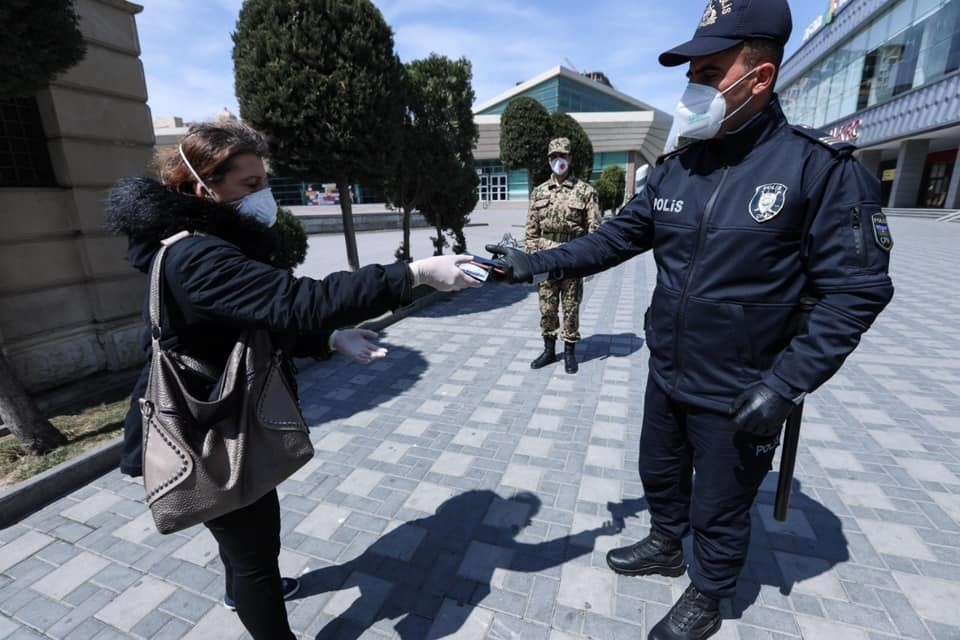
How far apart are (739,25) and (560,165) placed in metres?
3.45

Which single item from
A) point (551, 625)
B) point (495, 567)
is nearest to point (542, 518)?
point (495, 567)

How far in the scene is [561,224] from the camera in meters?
5.14

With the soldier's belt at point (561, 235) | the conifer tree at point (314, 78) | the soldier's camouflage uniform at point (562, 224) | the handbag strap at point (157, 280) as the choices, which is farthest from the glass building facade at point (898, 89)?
the handbag strap at point (157, 280)

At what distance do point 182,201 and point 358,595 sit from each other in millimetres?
1965

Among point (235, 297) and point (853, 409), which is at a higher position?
point (235, 297)

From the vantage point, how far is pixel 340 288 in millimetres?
1388

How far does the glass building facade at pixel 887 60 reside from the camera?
21922 millimetres

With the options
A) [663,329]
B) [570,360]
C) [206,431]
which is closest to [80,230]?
[206,431]

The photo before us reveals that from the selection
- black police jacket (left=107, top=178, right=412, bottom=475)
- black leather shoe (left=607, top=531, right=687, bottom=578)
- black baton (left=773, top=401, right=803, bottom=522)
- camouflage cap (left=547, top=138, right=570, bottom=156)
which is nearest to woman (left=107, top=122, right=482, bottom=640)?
black police jacket (left=107, top=178, right=412, bottom=475)

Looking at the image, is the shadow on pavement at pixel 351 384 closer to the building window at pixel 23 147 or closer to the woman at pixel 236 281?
the woman at pixel 236 281

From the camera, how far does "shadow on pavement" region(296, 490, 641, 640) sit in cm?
220

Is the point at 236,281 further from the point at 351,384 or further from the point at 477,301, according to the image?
the point at 477,301

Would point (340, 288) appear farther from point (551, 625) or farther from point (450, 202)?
point (450, 202)

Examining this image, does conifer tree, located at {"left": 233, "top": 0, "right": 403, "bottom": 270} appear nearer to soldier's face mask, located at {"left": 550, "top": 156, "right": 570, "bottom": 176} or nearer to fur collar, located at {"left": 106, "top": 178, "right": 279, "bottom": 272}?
A: soldier's face mask, located at {"left": 550, "top": 156, "right": 570, "bottom": 176}
